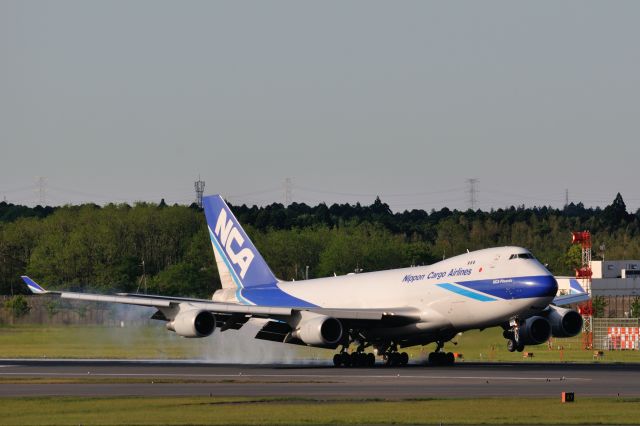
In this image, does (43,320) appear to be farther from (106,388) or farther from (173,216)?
(173,216)

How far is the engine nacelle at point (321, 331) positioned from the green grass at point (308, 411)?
18.0m

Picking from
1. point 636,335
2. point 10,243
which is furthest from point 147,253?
point 636,335

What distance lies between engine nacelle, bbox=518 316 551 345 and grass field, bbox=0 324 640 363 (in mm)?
6282

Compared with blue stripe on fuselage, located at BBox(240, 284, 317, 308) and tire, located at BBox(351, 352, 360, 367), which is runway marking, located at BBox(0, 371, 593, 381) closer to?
tire, located at BBox(351, 352, 360, 367)

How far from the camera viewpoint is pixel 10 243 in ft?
532

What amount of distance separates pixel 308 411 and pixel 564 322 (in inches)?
1094

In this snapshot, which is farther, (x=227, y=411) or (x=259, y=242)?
(x=259, y=242)

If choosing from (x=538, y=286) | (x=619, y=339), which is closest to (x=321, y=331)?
(x=538, y=286)

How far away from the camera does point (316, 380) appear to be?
1807 inches

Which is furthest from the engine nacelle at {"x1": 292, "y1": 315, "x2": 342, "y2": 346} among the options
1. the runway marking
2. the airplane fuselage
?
the runway marking

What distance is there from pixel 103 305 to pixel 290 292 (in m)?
32.2

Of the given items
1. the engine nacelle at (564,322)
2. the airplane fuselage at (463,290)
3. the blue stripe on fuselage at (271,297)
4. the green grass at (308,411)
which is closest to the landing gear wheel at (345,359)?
the airplane fuselage at (463,290)

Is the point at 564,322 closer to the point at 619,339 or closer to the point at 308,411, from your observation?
the point at 619,339

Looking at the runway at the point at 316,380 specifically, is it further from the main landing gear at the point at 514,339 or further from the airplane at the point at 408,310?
the airplane at the point at 408,310
